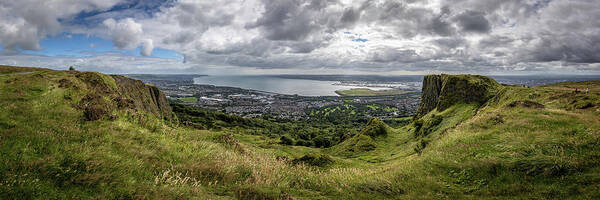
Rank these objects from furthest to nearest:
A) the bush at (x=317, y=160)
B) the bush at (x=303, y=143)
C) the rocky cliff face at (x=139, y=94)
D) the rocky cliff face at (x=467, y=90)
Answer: the bush at (x=303, y=143) < the rocky cliff face at (x=467, y=90) < the rocky cliff face at (x=139, y=94) < the bush at (x=317, y=160)

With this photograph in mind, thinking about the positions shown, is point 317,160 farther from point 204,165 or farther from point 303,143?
point 303,143

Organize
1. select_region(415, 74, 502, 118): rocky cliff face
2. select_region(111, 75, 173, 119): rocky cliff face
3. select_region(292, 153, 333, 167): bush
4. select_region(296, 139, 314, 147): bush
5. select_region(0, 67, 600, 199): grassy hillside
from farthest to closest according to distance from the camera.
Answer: select_region(296, 139, 314, 147): bush < select_region(415, 74, 502, 118): rocky cliff face < select_region(111, 75, 173, 119): rocky cliff face < select_region(292, 153, 333, 167): bush < select_region(0, 67, 600, 199): grassy hillside

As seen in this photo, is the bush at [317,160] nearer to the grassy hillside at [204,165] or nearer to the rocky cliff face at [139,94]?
the grassy hillside at [204,165]

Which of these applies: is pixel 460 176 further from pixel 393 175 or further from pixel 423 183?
pixel 393 175

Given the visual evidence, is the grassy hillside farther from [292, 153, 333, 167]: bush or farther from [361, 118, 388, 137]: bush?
[361, 118, 388, 137]: bush

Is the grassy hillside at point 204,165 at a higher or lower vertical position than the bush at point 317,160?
higher

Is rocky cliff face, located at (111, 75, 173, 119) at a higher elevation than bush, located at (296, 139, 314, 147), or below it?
higher

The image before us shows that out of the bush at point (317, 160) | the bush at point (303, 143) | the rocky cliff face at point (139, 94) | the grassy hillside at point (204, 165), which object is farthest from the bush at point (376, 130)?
the rocky cliff face at point (139, 94)

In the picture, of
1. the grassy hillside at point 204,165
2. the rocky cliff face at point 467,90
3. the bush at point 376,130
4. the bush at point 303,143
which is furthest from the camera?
the bush at point 303,143

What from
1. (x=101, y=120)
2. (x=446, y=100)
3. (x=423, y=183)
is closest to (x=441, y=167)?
(x=423, y=183)

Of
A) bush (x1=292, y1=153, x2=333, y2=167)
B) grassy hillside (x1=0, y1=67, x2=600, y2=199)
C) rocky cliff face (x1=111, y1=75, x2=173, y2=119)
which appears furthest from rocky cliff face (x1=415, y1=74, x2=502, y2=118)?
rocky cliff face (x1=111, y1=75, x2=173, y2=119)

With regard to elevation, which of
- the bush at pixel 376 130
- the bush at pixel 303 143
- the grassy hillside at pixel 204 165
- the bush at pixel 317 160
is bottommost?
the bush at pixel 303 143
